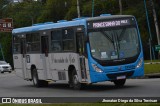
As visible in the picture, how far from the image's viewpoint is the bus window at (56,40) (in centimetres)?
2309

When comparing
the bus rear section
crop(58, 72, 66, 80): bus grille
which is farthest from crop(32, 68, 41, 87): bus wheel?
the bus rear section

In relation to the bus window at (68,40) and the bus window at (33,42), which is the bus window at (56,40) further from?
the bus window at (33,42)

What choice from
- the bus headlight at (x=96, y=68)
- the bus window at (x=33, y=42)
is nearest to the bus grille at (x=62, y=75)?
the bus window at (x=33, y=42)

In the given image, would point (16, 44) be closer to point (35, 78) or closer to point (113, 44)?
point (35, 78)

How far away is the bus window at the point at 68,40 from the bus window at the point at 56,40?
46cm

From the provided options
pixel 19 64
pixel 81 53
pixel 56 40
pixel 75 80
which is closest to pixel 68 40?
pixel 56 40

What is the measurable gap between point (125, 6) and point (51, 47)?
48543 millimetres

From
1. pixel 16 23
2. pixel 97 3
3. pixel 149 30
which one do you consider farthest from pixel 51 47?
pixel 16 23

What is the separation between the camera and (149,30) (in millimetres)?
60531

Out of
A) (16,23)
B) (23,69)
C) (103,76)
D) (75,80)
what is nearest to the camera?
(103,76)

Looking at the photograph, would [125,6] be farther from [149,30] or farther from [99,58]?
[99,58]

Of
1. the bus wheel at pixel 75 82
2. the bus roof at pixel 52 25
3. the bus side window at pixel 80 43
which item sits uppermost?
the bus roof at pixel 52 25

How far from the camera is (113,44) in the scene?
20.6 meters

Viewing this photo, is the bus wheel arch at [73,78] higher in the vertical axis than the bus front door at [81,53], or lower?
lower
